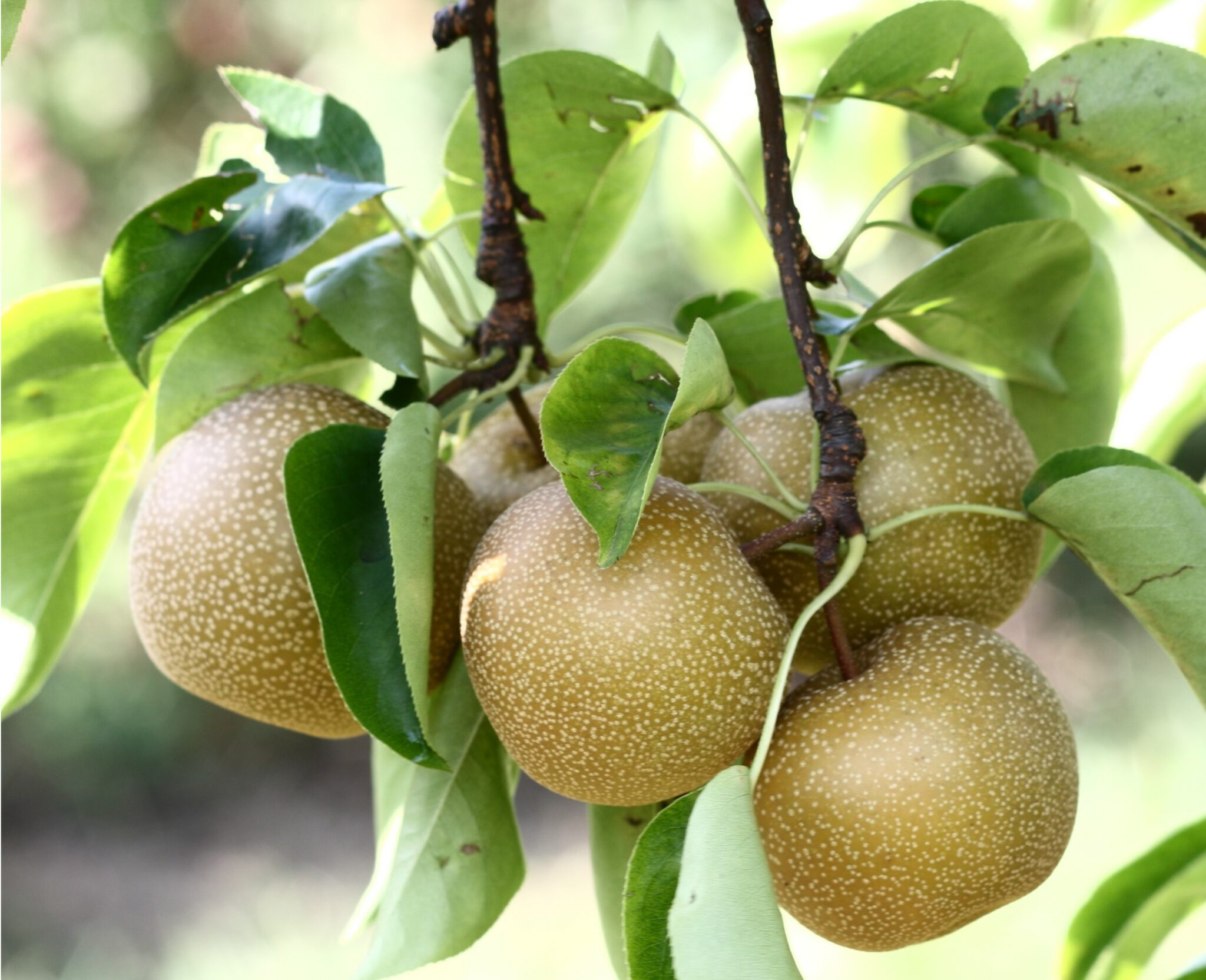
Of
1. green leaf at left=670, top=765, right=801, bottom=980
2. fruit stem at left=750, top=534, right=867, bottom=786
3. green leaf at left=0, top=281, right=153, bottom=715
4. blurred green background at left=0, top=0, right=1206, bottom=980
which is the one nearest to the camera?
green leaf at left=670, top=765, right=801, bottom=980

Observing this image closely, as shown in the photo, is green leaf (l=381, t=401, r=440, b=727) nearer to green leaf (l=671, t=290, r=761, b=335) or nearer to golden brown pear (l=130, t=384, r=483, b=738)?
golden brown pear (l=130, t=384, r=483, b=738)

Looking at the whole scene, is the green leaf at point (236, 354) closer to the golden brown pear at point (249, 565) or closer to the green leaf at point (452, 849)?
the golden brown pear at point (249, 565)

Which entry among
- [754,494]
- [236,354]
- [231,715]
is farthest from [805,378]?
[231,715]

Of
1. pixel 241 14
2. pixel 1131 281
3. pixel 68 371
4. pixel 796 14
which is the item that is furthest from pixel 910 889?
pixel 241 14

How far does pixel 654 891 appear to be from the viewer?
40 centimetres

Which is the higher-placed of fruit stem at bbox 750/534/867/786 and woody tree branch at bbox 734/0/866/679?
woody tree branch at bbox 734/0/866/679

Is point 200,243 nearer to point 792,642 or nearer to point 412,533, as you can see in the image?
point 412,533

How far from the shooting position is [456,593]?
1.80ft

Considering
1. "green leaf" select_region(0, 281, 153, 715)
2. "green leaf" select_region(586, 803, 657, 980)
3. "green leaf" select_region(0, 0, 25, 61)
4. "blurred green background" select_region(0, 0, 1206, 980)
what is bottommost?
"blurred green background" select_region(0, 0, 1206, 980)

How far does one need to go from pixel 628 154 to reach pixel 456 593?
309 millimetres

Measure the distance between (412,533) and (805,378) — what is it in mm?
176

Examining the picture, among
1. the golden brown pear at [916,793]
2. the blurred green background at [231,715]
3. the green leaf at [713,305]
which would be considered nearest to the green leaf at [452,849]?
the golden brown pear at [916,793]

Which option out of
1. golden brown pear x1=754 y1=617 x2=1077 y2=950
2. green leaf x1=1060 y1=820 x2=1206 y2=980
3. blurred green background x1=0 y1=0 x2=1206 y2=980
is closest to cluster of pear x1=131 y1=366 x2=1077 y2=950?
golden brown pear x1=754 y1=617 x2=1077 y2=950

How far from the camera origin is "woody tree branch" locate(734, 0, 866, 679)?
19.3 inches
